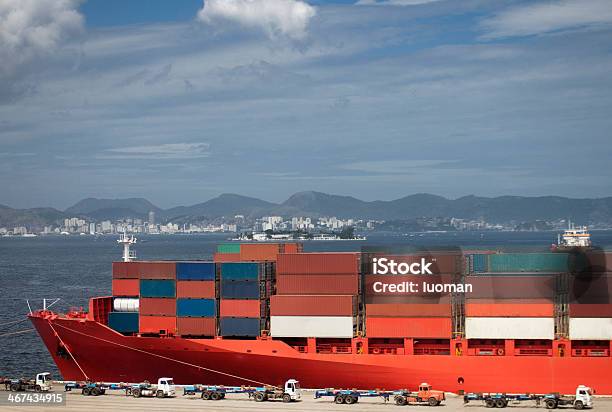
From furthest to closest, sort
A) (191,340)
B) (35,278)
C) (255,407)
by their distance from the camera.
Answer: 1. (35,278)
2. (191,340)
3. (255,407)

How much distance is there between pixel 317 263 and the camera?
41.6 m

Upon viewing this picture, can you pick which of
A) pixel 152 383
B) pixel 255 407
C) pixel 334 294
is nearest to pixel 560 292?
pixel 334 294

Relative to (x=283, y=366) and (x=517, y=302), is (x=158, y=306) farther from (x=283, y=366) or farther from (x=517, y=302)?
(x=517, y=302)

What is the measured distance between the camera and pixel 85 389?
40.1 m

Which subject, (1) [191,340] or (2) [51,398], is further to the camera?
(1) [191,340]

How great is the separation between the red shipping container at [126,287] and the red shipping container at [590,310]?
21.9 meters

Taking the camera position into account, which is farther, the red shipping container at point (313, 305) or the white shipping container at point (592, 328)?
the red shipping container at point (313, 305)

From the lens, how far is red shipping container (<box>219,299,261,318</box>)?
42.0m

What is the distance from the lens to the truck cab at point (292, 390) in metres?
38.3

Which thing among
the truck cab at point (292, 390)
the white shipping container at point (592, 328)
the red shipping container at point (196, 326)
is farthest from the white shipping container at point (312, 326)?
the white shipping container at point (592, 328)

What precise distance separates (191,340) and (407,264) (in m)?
11.4

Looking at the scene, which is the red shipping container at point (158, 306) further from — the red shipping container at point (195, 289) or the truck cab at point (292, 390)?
the truck cab at point (292, 390)

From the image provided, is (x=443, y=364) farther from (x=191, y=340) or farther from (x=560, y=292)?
(x=191, y=340)

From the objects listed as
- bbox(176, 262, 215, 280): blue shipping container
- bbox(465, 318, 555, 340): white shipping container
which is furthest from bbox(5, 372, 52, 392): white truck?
bbox(465, 318, 555, 340): white shipping container
